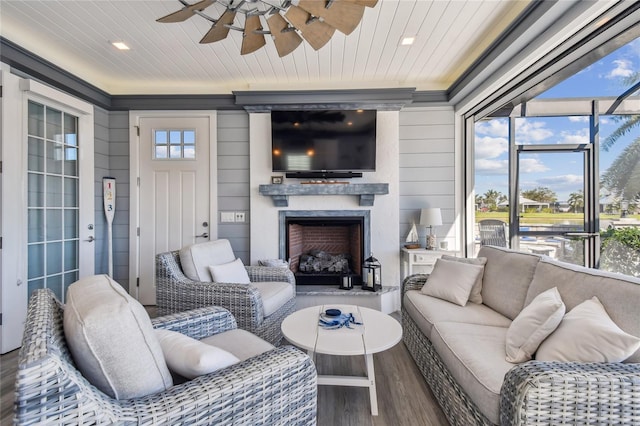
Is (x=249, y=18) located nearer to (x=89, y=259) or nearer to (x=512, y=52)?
(x=512, y=52)

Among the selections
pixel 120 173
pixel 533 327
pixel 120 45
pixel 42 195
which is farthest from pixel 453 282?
pixel 120 173

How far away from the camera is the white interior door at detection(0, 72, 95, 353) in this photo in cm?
251

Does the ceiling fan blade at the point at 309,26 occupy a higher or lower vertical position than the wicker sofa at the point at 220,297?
higher

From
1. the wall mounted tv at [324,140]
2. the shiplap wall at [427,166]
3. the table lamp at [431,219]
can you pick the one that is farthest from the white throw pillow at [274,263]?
the table lamp at [431,219]

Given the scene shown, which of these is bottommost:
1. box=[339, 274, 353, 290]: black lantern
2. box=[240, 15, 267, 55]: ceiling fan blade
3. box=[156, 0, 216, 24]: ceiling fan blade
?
box=[339, 274, 353, 290]: black lantern

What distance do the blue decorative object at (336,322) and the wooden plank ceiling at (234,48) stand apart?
90.0 inches

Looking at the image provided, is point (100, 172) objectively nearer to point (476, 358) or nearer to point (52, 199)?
point (52, 199)

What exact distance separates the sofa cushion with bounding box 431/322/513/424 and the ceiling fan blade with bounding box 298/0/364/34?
→ 194 cm

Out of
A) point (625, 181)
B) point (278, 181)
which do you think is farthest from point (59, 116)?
point (625, 181)

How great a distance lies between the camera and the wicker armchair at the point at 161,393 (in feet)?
2.32

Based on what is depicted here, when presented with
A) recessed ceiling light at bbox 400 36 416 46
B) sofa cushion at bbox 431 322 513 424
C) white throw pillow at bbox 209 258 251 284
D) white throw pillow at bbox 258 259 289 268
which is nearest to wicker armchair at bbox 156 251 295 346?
white throw pillow at bbox 209 258 251 284

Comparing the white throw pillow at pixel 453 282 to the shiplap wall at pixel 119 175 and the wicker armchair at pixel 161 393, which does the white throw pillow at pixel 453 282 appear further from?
the shiplap wall at pixel 119 175

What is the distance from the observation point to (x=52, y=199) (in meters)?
2.97

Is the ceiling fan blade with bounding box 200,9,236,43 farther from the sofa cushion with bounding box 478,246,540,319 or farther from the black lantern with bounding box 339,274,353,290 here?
the black lantern with bounding box 339,274,353,290
